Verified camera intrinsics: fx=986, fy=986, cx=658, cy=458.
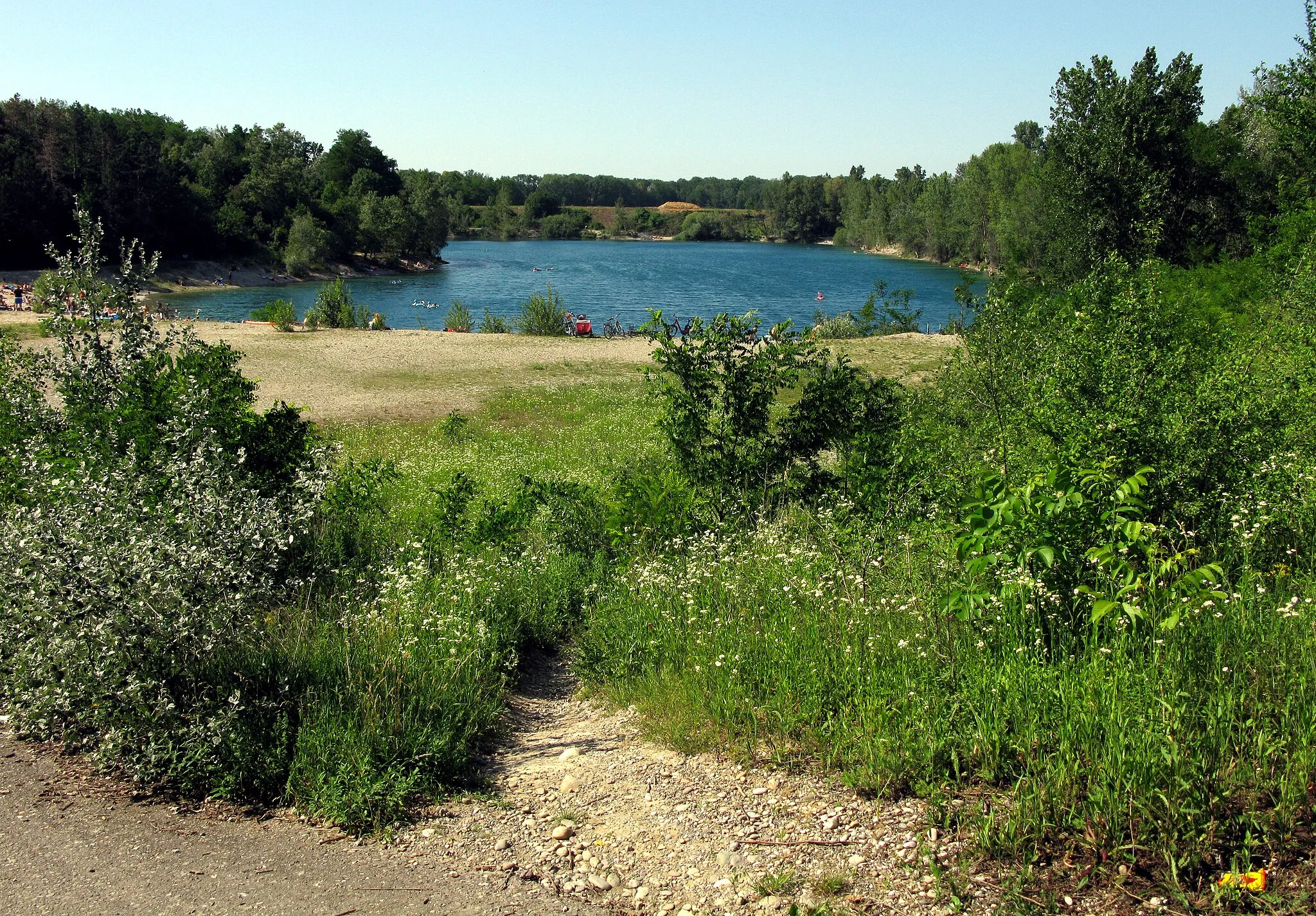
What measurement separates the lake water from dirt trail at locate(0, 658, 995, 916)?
33069 millimetres

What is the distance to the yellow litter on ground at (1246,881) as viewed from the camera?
3006mm

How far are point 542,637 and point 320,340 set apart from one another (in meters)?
31.9

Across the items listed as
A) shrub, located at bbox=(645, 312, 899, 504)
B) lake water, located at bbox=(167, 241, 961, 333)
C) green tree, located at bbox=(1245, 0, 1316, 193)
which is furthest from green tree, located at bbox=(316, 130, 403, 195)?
shrub, located at bbox=(645, 312, 899, 504)

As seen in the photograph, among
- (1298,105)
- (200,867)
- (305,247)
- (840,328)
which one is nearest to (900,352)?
(840,328)

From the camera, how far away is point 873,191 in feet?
491

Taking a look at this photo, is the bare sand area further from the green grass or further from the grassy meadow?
the green grass

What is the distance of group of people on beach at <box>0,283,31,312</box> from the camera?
41812 millimetres

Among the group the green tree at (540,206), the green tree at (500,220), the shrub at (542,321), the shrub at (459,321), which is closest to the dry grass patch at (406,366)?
the shrub at (542,321)

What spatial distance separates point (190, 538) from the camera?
4.79 meters

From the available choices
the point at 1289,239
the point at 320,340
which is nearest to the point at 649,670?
the point at 1289,239

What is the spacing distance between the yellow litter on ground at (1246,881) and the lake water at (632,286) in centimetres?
Answer: 3395

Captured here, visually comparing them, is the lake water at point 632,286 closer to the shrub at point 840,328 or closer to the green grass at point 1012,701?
the shrub at point 840,328

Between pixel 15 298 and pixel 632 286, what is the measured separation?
159 feet

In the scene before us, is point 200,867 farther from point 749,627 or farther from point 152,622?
point 749,627
